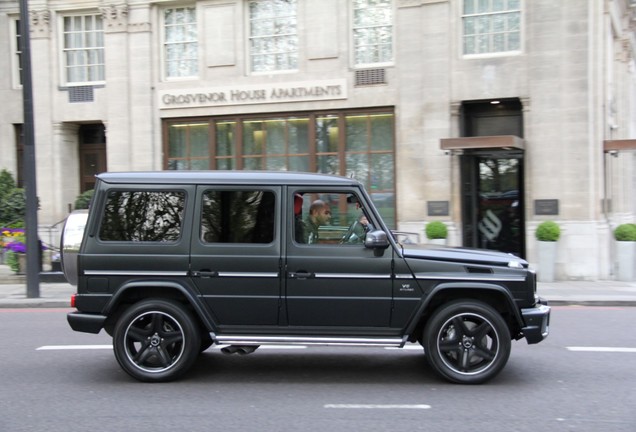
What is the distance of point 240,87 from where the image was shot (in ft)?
56.7

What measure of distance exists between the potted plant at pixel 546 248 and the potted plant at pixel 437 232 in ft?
6.91

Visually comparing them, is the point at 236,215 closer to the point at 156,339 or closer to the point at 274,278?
the point at 274,278

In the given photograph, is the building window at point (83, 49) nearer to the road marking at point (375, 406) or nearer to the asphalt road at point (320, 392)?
the asphalt road at point (320, 392)

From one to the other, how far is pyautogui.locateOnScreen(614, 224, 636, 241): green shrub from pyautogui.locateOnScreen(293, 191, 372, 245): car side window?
10659 mm

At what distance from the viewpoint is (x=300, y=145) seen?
56.6 feet

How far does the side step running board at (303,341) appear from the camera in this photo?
6.10 m

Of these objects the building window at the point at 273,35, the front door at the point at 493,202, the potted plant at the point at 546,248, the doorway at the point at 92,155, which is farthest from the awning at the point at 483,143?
the doorway at the point at 92,155

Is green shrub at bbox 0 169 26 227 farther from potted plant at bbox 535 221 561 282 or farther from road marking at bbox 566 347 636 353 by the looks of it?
road marking at bbox 566 347 636 353

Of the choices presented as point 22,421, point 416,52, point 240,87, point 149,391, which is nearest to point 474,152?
point 416,52

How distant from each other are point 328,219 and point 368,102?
34.9ft

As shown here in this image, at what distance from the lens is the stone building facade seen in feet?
48.8

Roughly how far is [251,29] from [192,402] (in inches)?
533

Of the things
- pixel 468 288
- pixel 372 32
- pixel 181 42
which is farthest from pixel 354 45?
pixel 468 288

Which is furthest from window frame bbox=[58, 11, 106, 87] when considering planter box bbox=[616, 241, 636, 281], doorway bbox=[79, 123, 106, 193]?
planter box bbox=[616, 241, 636, 281]
